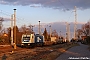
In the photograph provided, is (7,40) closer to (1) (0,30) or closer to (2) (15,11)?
(1) (0,30)

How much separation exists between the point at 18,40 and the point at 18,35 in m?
2.88

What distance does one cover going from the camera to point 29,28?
386ft

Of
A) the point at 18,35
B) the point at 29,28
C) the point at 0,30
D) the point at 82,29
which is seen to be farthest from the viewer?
the point at 82,29

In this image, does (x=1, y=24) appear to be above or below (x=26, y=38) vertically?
above

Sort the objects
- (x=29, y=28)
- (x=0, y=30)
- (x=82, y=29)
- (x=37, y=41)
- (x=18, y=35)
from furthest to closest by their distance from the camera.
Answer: (x=82, y=29)
(x=29, y=28)
(x=18, y=35)
(x=0, y=30)
(x=37, y=41)

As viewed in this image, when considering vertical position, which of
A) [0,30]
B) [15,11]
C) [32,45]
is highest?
[15,11]

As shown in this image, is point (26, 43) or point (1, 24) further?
point (1, 24)

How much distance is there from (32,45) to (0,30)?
53.0 ft

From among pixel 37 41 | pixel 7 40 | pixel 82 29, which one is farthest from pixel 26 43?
pixel 82 29

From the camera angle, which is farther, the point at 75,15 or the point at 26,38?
the point at 75,15

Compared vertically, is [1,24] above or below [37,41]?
above

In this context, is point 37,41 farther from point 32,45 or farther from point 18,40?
point 18,40

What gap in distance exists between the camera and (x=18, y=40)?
9331 cm

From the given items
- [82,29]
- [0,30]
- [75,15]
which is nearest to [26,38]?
[0,30]
